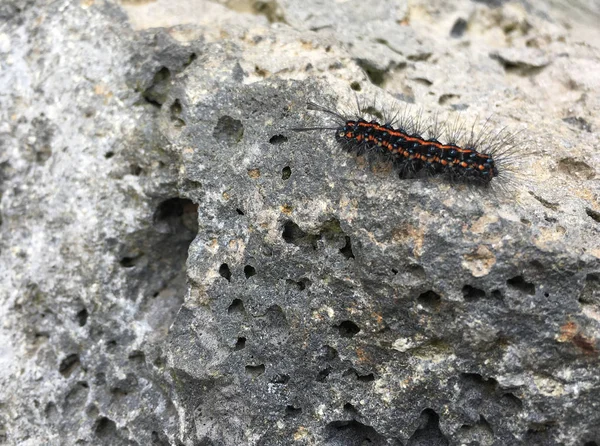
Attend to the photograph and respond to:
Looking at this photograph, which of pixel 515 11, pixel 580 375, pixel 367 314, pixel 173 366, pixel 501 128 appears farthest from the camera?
pixel 515 11

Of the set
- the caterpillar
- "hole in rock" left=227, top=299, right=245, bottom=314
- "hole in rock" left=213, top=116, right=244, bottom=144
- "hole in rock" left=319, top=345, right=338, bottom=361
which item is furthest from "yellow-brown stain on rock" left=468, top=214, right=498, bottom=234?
"hole in rock" left=213, top=116, right=244, bottom=144

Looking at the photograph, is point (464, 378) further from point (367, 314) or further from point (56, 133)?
point (56, 133)

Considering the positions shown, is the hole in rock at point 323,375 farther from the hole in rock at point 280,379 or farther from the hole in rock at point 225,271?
the hole in rock at point 225,271

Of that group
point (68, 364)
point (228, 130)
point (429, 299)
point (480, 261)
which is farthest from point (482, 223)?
point (68, 364)

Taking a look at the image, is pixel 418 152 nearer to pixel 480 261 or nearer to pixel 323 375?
pixel 480 261

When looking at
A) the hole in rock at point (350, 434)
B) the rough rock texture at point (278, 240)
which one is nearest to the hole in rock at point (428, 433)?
the rough rock texture at point (278, 240)

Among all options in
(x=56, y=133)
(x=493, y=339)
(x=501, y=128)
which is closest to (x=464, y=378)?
(x=493, y=339)
